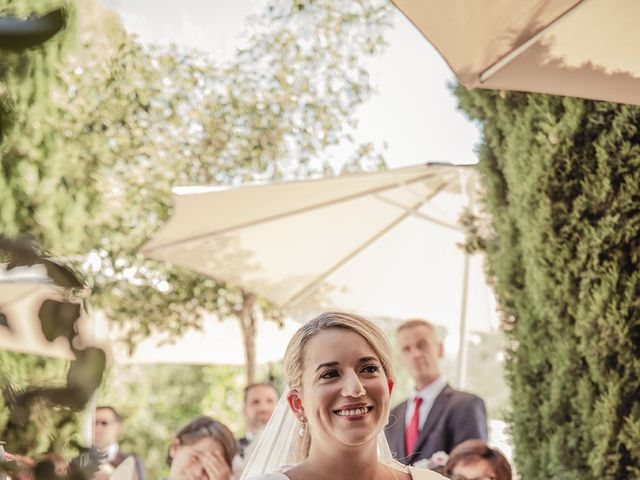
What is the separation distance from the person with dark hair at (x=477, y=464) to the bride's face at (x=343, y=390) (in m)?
1.81

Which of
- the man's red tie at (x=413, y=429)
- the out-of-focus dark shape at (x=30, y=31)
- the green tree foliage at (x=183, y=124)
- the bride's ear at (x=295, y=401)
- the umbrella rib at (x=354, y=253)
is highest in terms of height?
the green tree foliage at (x=183, y=124)

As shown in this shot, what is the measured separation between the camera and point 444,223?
7766mm

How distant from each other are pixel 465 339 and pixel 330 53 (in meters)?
5.80

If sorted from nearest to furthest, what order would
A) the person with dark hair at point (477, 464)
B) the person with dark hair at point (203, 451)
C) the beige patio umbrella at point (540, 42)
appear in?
the beige patio umbrella at point (540, 42) → the person with dark hair at point (477, 464) → the person with dark hair at point (203, 451)

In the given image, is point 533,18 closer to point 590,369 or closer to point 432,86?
point 590,369

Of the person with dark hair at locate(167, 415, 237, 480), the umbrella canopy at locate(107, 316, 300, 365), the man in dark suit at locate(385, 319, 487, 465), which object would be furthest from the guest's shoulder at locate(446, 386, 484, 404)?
the umbrella canopy at locate(107, 316, 300, 365)

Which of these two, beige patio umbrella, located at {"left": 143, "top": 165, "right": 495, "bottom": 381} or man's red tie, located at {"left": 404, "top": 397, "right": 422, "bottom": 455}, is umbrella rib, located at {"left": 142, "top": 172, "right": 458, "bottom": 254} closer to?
beige patio umbrella, located at {"left": 143, "top": 165, "right": 495, "bottom": 381}

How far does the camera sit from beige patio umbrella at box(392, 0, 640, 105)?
302 centimetres

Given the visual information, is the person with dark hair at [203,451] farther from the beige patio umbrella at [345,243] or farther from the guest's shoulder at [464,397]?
the beige patio umbrella at [345,243]

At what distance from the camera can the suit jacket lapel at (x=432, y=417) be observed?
522 cm

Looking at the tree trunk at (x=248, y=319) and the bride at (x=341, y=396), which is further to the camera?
the tree trunk at (x=248, y=319)

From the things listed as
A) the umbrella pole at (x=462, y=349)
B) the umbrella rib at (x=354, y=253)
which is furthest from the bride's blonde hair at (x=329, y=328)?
the umbrella pole at (x=462, y=349)

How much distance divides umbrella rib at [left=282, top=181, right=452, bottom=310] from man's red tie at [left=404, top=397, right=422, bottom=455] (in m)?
2.21

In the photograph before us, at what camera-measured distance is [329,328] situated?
2.53 metres
